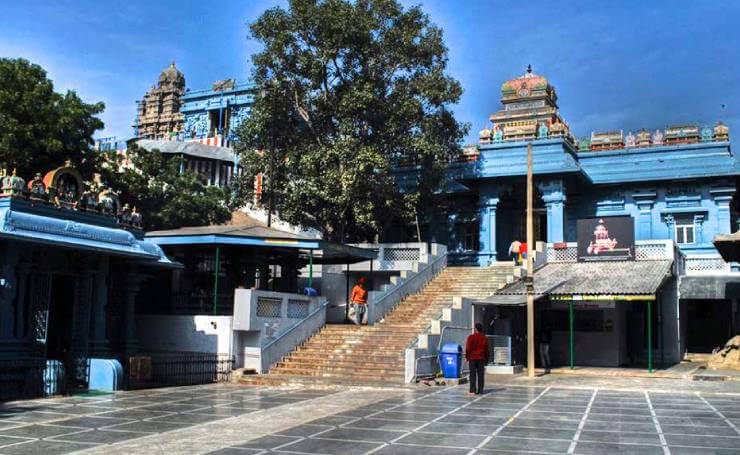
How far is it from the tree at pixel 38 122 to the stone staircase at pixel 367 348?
1173 cm

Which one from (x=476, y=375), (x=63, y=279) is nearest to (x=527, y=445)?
(x=476, y=375)

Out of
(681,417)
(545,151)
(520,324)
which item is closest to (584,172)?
(545,151)

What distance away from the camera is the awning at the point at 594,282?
2258 cm

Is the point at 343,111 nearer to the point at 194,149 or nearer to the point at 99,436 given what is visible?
the point at 99,436

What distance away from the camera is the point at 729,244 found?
2405 cm

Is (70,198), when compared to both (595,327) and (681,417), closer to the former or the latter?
(681,417)

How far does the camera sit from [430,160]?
3053cm

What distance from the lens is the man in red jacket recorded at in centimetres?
1644

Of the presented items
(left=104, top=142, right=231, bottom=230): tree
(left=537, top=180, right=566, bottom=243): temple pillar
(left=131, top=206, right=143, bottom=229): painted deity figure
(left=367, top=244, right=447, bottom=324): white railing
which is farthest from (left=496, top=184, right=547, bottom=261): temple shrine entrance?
(left=131, top=206, right=143, bottom=229): painted deity figure

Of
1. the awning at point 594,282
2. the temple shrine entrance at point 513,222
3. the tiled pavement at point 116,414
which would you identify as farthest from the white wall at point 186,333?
the temple shrine entrance at point 513,222

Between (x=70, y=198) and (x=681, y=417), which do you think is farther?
(x=70, y=198)

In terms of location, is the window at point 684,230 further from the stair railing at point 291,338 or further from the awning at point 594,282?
the stair railing at point 291,338

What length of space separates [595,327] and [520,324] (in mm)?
2816

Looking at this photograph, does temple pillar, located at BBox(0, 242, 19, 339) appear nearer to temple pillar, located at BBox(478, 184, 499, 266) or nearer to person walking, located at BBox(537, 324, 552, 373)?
person walking, located at BBox(537, 324, 552, 373)
